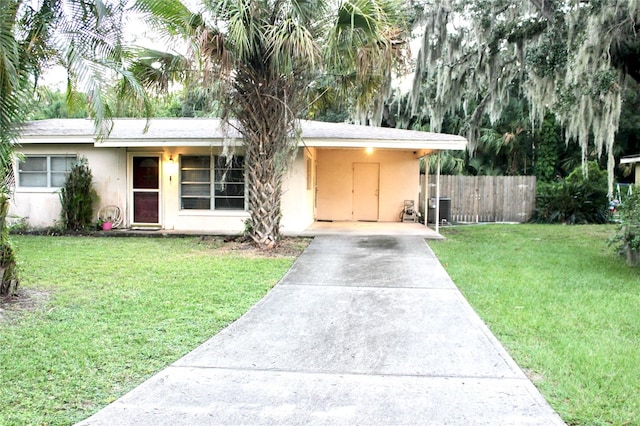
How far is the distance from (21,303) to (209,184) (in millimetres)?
7829

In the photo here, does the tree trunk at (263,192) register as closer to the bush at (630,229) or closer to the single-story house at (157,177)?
the single-story house at (157,177)

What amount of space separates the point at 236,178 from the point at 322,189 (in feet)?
12.6

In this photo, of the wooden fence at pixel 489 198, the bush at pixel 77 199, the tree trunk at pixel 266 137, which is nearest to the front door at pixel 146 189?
the bush at pixel 77 199

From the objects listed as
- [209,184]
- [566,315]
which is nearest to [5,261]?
[566,315]

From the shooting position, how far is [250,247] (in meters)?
10.6

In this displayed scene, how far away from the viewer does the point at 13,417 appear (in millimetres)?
3117

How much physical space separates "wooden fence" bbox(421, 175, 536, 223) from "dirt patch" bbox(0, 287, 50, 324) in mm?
14417

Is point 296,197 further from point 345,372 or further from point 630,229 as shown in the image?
point 345,372

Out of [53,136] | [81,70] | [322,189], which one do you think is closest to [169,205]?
[53,136]

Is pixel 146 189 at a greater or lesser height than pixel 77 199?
greater

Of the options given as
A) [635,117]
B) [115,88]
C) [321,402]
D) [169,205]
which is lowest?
[321,402]

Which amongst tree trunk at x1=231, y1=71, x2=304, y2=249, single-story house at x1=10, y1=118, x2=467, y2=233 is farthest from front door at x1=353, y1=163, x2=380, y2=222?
tree trunk at x1=231, y1=71, x2=304, y2=249

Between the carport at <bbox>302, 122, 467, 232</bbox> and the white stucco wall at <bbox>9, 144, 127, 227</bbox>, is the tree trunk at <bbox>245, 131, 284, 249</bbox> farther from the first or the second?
the carport at <bbox>302, 122, 467, 232</bbox>

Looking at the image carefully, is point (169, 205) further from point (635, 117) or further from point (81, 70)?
point (635, 117)
